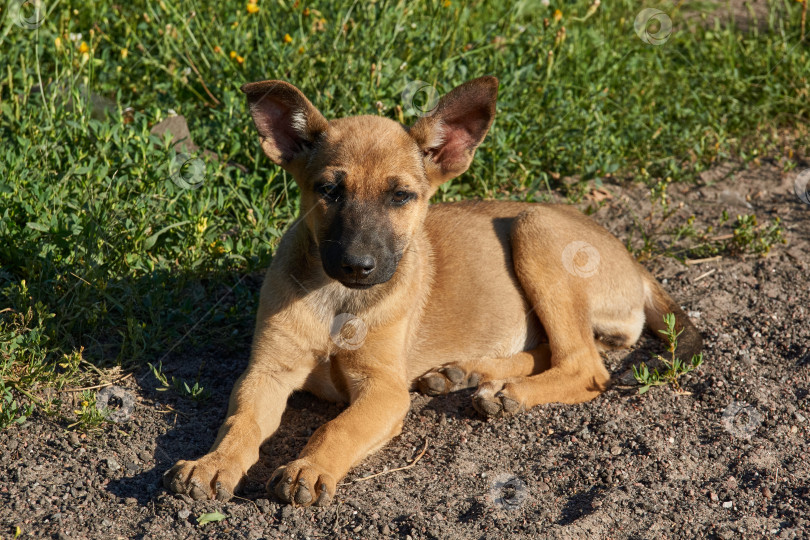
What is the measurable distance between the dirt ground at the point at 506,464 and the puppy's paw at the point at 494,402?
6 cm

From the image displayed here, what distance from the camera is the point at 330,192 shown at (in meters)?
3.91

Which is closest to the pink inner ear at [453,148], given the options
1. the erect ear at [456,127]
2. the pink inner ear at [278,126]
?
the erect ear at [456,127]

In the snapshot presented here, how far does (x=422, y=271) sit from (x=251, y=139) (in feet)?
6.43

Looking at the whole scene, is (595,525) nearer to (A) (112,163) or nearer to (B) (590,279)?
(B) (590,279)

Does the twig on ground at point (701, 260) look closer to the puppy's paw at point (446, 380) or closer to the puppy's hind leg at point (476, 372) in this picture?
the puppy's hind leg at point (476, 372)

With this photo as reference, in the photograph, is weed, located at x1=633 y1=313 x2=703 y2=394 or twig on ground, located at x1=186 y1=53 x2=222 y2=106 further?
twig on ground, located at x1=186 y1=53 x2=222 y2=106

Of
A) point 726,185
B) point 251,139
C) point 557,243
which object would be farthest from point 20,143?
point 726,185

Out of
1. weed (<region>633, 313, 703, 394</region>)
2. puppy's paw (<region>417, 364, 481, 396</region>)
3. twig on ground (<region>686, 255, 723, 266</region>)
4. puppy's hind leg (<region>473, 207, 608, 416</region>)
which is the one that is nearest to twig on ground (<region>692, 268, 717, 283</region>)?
twig on ground (<region>686, 255, 723, 266</region>)

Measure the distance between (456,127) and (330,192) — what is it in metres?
0.77

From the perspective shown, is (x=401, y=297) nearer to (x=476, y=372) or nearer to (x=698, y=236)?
(x=476, y=372)

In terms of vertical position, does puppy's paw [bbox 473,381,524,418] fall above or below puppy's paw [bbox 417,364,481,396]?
above

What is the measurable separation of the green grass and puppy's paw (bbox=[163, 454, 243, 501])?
1.01m

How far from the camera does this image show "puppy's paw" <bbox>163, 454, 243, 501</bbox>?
134 inches

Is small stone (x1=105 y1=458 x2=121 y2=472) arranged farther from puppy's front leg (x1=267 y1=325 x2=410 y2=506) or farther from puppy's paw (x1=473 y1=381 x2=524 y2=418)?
puppy's paw (x1=473 y1=381 x2=524 y2=418)
